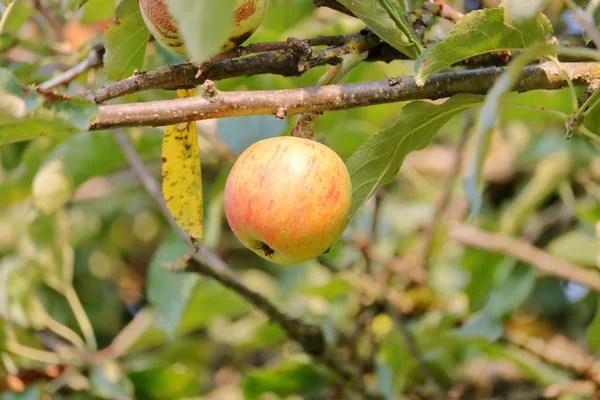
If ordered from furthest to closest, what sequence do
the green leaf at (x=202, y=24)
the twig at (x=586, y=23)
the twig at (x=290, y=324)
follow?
the twig at (x=290, y=324)
the twig at (x=586, y=23)
the green leaf at (x=202, y=24)

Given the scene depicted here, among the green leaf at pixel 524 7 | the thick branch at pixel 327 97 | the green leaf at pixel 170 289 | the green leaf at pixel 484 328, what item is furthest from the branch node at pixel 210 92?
the green leaf at pixel 484 328

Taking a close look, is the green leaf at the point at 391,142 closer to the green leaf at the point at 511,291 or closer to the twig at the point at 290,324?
the twig at the point at 290,324

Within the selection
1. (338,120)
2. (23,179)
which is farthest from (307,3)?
(23,179)

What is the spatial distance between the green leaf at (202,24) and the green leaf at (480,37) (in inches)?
12.4

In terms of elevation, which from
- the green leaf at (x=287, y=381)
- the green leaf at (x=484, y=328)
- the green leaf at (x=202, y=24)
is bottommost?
the green leaf at (x=287, y=381)

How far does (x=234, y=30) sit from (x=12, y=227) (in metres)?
1.53

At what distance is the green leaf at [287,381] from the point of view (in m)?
1.59

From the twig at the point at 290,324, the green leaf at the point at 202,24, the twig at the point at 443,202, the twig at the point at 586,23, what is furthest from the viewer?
the twig at the point at 443,202

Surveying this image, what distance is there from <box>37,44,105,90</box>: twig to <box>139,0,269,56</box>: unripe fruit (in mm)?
356

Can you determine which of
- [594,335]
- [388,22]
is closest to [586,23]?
[388,22]

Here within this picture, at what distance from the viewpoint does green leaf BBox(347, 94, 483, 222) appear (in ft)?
3.05

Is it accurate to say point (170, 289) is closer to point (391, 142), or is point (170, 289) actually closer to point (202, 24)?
point (391, 142)

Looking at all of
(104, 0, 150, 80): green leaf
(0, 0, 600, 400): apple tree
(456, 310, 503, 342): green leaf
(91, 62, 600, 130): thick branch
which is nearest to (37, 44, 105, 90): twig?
(0, 0, 600, 400): apple tree

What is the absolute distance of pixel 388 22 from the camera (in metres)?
0.93
